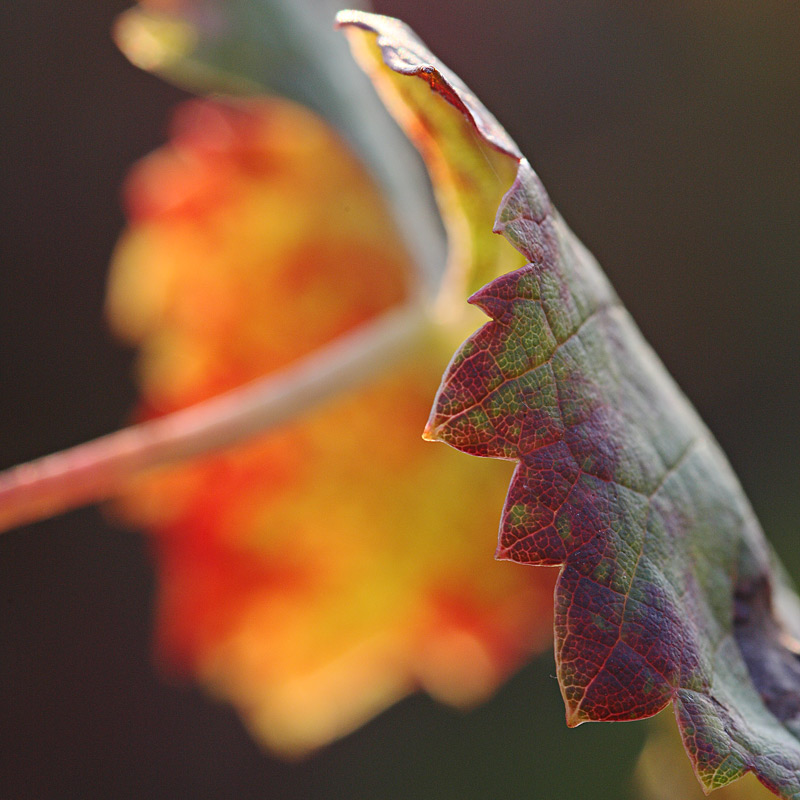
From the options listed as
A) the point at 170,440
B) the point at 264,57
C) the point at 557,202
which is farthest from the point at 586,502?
the point at 557,202

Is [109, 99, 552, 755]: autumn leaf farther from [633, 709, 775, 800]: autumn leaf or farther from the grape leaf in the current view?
the grape leaf

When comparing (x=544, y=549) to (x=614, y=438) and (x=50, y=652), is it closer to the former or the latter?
(x=614, y=438)

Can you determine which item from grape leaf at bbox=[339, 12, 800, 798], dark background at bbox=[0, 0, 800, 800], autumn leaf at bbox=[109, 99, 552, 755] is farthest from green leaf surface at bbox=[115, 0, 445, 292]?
dark background at bbox=[0, 0, 800, 800]

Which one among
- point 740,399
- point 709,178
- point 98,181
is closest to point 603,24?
point 709,178

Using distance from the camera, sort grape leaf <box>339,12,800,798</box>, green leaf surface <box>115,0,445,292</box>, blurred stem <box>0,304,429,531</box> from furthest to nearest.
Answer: green leaf surface <box>115,0,445,292</box> < blurred stem <box>0,304,429,531</box> < grape leaf <box>339,12,800,798</box>

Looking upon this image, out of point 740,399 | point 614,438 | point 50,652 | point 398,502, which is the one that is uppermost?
point 614,438

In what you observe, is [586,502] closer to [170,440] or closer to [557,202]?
[170,440]
